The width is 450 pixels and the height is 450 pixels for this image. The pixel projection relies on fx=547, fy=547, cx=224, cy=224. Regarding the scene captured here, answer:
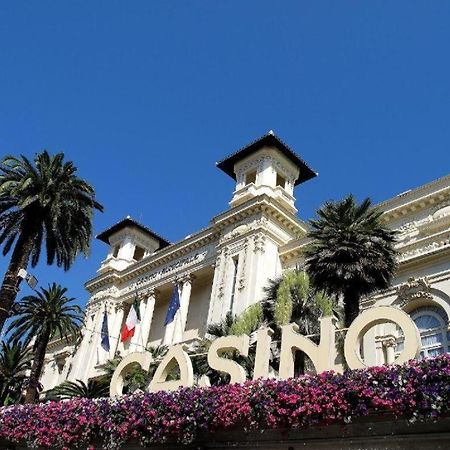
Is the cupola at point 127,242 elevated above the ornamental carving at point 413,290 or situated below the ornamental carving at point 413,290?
above

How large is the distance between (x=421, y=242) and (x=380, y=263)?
826 centimetres

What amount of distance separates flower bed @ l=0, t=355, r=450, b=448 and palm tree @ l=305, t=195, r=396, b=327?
8708mm

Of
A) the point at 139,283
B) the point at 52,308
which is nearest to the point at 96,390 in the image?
the point at 52,308

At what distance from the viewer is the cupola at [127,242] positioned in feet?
176

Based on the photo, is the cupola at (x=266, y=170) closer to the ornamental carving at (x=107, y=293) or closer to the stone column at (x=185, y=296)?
the stone column at (x=185, y=296)

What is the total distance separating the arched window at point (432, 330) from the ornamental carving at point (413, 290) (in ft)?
2.25

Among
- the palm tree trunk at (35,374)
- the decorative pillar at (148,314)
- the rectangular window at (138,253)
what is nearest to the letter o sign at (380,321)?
the palm tree trunk at (35,374)

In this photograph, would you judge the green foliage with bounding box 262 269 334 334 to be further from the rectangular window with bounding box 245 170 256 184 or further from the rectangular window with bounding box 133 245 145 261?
the rectangular window with bounding box 133 245 145 261

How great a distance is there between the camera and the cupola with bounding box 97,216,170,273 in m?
53.6

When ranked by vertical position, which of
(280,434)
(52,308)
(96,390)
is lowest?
(280,434)

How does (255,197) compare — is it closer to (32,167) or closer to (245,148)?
(245,148)

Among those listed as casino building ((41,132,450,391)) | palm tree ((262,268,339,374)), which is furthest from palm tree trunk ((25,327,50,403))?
palm tree ((262,268,339,374))

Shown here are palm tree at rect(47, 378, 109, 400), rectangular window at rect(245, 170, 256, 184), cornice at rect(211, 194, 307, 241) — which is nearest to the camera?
palm tree at rect(47, 378, 109, 400)

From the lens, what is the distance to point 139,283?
159 ft
